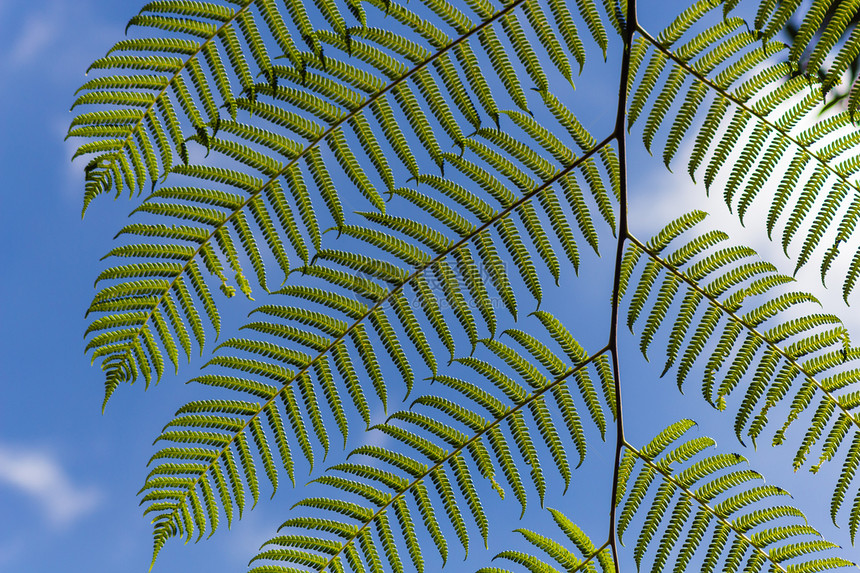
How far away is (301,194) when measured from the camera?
59.7 inches

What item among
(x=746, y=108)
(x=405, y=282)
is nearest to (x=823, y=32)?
(x=746, y=108)

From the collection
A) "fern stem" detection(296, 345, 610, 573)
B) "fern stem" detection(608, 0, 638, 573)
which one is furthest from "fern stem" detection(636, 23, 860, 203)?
"fern stem" detection(296, 345, 610, 573)

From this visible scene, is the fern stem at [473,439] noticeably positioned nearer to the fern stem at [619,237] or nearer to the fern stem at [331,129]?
the fern stem at [619,237]

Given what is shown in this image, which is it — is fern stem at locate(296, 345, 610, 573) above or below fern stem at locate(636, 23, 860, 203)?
below

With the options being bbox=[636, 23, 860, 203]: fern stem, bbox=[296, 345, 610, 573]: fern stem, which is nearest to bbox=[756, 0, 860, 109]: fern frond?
bbox=[636, 23, 860, 203]: fern stem

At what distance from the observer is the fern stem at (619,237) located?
5.15 ft

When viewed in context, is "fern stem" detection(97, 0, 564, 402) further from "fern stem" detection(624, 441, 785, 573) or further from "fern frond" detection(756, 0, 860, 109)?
"fern stem" detection(624, 441, 785, 573)

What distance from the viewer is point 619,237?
170 centimetres

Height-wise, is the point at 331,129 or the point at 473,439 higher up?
the point at 331,129

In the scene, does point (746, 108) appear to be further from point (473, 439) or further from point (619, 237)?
point (473, 439)

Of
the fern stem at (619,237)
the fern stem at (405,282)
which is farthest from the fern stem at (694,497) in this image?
the fern stem at (405,282)

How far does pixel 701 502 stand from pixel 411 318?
95cm

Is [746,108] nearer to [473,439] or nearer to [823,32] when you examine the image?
[823,32]

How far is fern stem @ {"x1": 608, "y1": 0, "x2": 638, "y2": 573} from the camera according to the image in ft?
5.15
